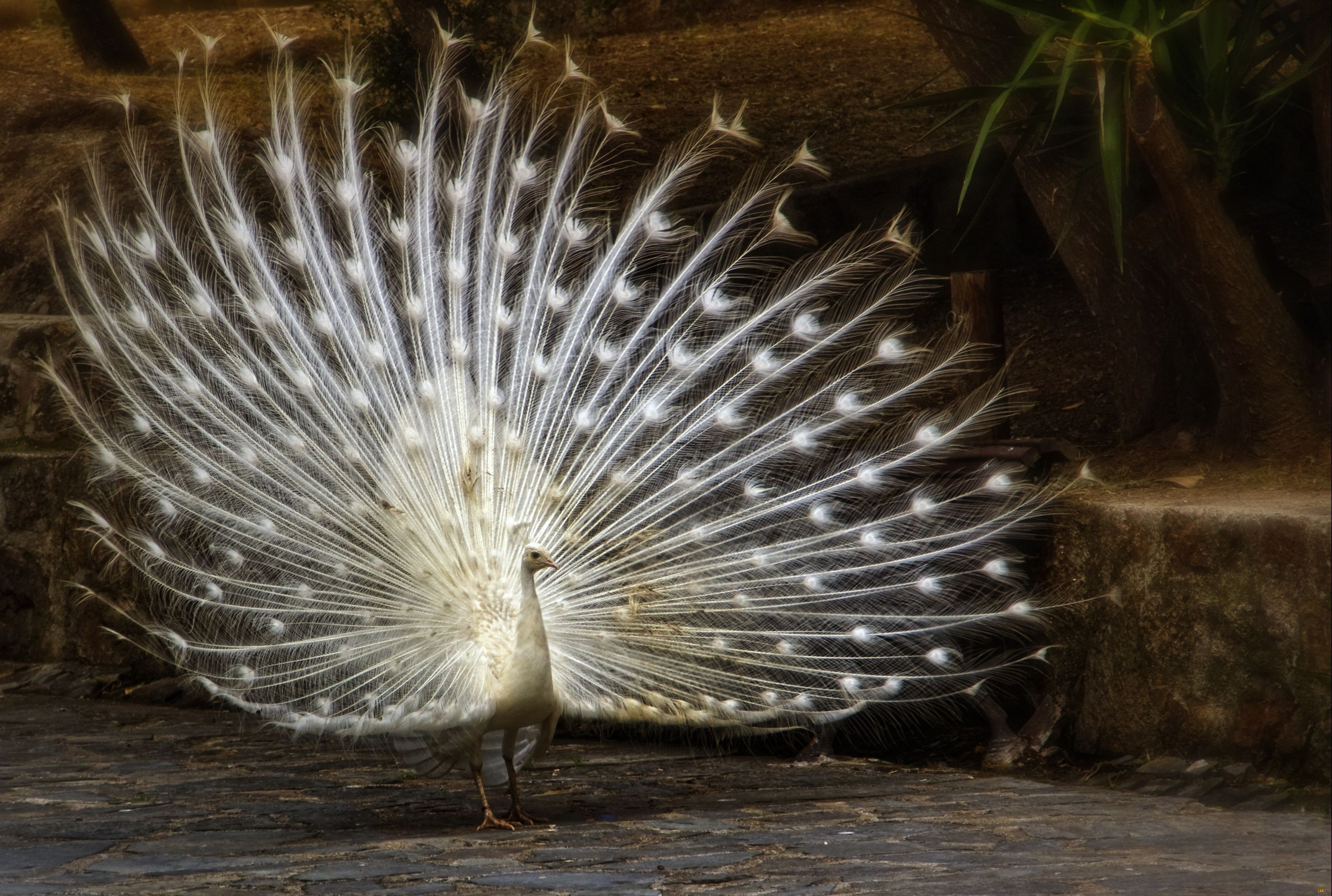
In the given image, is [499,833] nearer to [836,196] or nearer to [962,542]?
[962,542]

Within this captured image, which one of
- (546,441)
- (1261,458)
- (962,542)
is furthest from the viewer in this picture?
(1261,458)

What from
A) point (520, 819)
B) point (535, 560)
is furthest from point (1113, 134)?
point (520, 819)

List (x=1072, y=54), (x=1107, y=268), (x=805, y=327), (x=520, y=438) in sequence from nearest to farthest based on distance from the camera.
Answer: (x=520, y=438)
(x=1072, y=54)
(x=805, y=327)
(x=1107, y=268)

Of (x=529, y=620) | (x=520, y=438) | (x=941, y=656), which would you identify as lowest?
(x=941, y=656)

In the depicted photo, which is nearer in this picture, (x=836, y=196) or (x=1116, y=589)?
(x=1116, y=589)

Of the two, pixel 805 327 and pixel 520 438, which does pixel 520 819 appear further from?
pixel 805 327

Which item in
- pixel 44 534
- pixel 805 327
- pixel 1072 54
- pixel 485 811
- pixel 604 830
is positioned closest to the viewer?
pixel 604 830

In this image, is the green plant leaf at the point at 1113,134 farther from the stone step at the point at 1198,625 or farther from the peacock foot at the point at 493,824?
the peacock foot at the point at 493,824

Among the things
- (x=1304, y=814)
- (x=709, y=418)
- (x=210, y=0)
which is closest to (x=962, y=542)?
(x=709, y=418)
